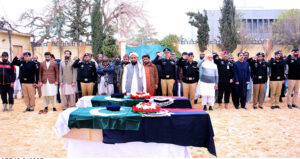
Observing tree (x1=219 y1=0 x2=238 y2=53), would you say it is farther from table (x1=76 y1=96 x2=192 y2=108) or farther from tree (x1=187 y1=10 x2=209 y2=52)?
table (x1=76 y1=96 x2=192 y2=108)

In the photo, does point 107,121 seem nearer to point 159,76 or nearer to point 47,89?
point 159,76

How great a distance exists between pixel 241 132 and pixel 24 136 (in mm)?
4617

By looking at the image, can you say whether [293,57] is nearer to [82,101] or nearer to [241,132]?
[241,132]

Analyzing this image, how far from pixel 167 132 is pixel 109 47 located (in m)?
15.4

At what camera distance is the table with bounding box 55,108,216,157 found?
3.05 metres

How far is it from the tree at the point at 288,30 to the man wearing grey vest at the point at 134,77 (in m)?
20.0

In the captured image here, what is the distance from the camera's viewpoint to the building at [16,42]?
57.3ft

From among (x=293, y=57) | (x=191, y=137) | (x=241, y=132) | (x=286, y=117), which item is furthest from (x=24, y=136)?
(x=293, y=57)

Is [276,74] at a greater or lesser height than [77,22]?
lesser

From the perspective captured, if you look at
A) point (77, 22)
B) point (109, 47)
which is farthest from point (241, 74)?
point (77, 22)

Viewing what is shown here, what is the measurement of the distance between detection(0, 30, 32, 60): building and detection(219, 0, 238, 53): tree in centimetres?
1760

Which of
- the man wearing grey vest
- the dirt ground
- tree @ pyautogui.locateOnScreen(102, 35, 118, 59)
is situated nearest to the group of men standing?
the dirt ground

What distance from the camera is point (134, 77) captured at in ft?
18.5

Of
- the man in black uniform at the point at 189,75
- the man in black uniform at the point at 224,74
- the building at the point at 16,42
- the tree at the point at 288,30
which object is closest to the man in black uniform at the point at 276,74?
the man in black uniform at the point at 224,74
